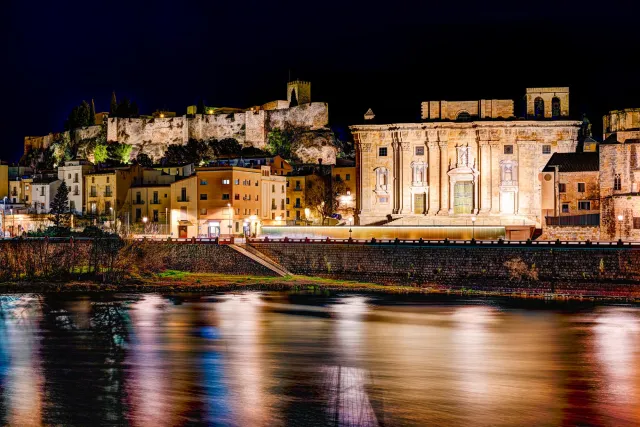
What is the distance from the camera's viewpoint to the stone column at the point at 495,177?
2509 inches

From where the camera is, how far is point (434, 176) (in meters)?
64.5

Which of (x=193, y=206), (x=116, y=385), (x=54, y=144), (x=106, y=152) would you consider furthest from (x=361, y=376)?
(x=54, y=144)

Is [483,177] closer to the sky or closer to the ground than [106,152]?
closer to the ground

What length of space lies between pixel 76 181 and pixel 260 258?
36.3 meters

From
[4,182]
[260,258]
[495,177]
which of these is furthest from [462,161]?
[4,182]

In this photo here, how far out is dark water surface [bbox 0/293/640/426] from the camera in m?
21.0

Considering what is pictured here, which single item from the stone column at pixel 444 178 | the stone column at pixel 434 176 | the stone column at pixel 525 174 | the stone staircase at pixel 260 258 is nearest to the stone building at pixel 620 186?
the stone column at pixel 525 174

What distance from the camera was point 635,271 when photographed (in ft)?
141

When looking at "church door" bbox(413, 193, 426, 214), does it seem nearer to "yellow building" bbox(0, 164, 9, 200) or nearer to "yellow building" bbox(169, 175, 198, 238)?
"yellow building" bbox(169, 175, 198, 238)

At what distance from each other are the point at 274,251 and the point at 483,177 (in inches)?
738

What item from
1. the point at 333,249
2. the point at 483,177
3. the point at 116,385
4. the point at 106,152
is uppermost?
the point at 106,152

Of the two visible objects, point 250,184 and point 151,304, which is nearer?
point 151,304

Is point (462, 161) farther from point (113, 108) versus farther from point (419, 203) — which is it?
point (113, 108)

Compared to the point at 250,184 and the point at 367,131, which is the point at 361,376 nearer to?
the point at 367,131
